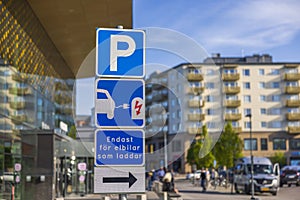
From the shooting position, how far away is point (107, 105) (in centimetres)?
442

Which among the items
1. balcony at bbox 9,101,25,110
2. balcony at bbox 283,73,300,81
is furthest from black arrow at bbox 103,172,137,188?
balcony at bbox 283,73,300,81

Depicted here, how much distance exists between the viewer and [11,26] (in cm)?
1967

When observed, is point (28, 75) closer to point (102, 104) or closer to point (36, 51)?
point (36, 51)

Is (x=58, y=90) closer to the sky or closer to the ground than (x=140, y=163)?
closer to the sky

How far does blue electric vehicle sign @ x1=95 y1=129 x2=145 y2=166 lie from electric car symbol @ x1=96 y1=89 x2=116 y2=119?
168 mm

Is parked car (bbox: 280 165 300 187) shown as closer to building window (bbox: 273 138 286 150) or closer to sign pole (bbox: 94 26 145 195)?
building window (bbox: 273 138 286 150)

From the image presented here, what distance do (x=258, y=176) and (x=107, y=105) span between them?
28.9m

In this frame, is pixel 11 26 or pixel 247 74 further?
pixel 247 74

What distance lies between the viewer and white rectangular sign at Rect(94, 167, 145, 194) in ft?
14.6

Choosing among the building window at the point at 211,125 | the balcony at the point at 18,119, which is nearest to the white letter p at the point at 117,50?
the building window at the point at 211,125

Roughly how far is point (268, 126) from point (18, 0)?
67398mm

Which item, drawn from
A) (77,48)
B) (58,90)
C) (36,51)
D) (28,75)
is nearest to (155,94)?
(28,75)

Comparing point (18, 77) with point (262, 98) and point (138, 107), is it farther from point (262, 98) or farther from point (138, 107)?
point (262, 98)

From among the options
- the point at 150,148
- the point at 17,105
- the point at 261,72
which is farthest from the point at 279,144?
the point at 150,148
